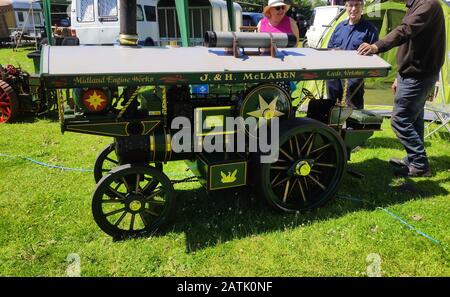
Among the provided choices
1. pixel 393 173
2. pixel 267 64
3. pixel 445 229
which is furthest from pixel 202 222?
pixel 393 173

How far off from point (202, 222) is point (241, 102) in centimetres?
117

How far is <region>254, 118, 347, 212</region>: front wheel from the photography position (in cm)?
341

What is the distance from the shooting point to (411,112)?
4242 mm

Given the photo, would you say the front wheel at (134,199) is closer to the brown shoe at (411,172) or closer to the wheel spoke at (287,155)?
the wheel spoke at (287,155)

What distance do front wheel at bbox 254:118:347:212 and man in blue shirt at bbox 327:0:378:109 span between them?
1.29 m

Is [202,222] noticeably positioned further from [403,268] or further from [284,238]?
[403,268]

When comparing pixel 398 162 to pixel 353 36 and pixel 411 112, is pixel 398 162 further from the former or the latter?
pixel 353 36

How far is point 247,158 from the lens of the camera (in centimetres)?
349

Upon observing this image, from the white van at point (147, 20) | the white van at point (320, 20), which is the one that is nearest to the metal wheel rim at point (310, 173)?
the white van at point (147, 20)

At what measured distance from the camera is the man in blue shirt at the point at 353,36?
189 inches

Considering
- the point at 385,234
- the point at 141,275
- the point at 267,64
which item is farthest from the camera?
the point at 385,234

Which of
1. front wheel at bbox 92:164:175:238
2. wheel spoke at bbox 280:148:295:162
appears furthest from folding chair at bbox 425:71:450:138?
front wheel at bbox 92:164:175:238

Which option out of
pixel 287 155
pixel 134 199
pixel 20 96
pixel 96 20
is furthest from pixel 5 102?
pixel 96 20

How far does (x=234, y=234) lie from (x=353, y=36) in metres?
3.05
